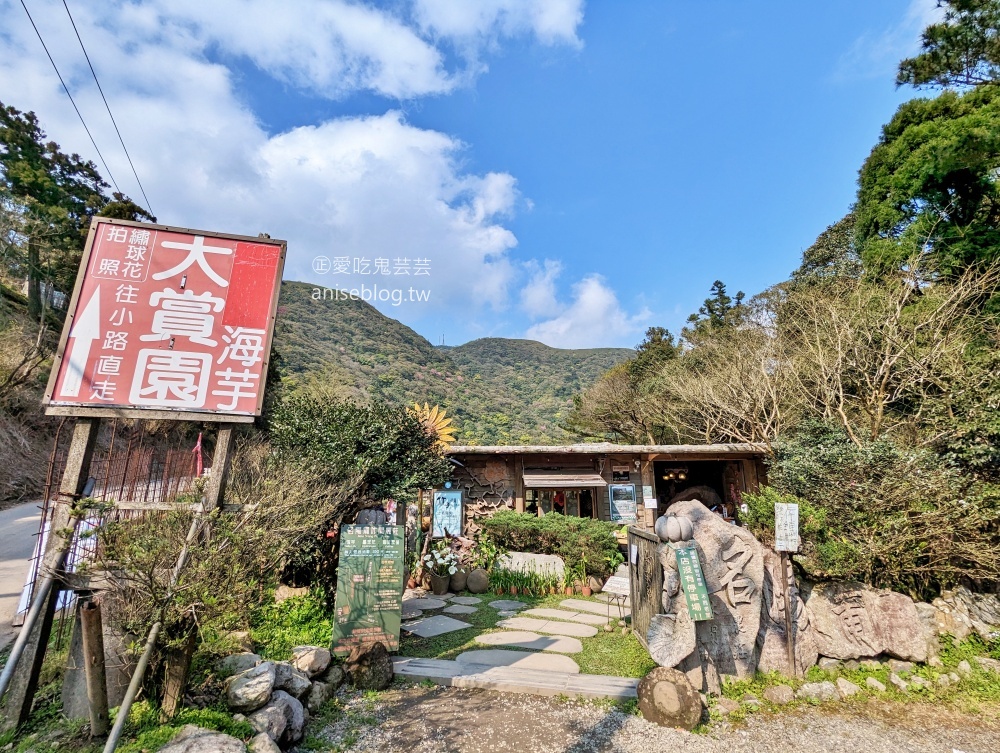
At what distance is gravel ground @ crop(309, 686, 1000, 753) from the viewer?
376 centimetres

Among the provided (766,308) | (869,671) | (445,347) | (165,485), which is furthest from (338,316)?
(869,671)

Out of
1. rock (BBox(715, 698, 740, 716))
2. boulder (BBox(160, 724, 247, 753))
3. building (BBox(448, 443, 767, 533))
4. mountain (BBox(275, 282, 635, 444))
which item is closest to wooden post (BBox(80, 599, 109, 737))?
boulder (BBox(160, 724, 247, 753))

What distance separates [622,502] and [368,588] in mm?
8862

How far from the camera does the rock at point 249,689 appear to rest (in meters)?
3.52

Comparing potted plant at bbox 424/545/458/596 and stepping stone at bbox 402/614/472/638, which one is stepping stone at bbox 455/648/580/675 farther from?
potted plant at bbox 424/545/458/596

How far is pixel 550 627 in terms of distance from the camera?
6723 millimetres

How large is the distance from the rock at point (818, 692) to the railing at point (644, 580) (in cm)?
154

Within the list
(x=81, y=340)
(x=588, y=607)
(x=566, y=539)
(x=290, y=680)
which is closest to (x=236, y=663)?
(x=290, y=680)

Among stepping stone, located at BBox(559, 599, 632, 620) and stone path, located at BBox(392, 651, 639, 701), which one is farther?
stepping stone, located at BBox(559, 599, 632, 620)

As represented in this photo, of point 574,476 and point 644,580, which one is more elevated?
point 574,476

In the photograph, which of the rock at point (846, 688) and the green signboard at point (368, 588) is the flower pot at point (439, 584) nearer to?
the green signboard at point (368, 588)

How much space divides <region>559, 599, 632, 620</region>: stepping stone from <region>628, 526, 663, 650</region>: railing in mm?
1163

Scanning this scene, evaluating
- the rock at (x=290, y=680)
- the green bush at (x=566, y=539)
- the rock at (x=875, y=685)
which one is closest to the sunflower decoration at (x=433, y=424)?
the green bush at (x=566, y=539)

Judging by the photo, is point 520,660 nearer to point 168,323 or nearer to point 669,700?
point 669,700
